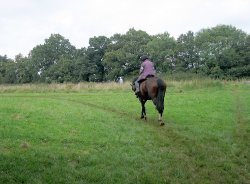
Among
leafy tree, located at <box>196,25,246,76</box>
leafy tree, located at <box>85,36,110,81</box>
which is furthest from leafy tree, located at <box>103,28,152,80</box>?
leafy tree, located at <box>196,25,246,76</box>

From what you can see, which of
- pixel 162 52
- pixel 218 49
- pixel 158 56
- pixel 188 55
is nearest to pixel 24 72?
pixel 158 56

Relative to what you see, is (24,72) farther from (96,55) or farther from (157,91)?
(157,91)

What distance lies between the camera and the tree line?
78250 mm

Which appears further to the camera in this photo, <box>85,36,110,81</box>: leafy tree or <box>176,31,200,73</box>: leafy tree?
<box>85,36,110,81</box>: leafy tree

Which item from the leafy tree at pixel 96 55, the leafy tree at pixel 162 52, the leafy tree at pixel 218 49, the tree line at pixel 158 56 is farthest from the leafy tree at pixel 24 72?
the leafy tree at pixel 218 49

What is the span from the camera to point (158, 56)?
84062 millimetres

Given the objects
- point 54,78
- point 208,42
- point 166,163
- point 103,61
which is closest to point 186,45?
point 208,42

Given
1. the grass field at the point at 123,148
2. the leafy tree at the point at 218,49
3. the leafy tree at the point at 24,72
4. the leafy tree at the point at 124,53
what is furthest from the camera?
the leafy tree at the point at 24,72

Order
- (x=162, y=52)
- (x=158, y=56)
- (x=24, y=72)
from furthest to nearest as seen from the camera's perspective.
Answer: (x=24, y=72), (x=158, y=56), (x=162, y=52)

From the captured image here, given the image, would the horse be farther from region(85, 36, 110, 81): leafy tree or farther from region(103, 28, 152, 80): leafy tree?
region(85, 36, 110, 81): leafy tree

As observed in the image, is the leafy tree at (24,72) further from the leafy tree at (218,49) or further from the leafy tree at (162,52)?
the leafy tree at (218,49)

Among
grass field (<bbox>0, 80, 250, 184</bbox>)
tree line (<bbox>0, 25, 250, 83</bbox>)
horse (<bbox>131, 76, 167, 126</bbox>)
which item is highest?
tree line (<bbox>0, 25, 250, 83</bbox>)

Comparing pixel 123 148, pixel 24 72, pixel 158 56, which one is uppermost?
pixel 158 56

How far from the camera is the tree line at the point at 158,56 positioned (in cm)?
7825
